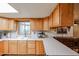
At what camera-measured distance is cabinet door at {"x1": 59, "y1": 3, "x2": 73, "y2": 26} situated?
193cm

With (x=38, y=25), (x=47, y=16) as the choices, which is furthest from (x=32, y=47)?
(x=47, y=16)

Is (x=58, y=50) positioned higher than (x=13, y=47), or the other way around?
(x=58, y=50)

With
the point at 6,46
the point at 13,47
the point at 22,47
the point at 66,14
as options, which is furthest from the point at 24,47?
the point at 66,14

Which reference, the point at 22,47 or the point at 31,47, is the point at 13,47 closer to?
the point at 22,47

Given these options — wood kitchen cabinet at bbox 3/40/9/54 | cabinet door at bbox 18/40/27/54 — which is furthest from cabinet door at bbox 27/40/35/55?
wood kitchen cabinet at bbox 3/40/9/54

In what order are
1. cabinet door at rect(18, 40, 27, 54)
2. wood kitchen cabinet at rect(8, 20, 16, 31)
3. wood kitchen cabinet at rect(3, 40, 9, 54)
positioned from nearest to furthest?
wood kitchen cabinet at rect(8, 20, 16, 31) < wood kitchen cabinet at rect(3, 40, 9, 54) < cabinet door at rect(18, 40, 27, 54)

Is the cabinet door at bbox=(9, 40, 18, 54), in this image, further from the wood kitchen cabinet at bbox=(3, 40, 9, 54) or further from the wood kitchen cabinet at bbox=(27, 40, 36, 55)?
the wood kitchen cabinet at bbox=(27, 40, 36, 55)

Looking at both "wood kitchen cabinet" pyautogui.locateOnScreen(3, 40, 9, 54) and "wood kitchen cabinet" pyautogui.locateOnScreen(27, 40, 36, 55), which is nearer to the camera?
"wood kitchen cabinet" pyautogui.locateOnScreen(3, 40, 9, 54)

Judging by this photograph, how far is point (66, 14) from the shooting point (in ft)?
6.35

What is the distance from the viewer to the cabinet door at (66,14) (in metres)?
1.93

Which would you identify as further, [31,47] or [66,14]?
[31,47]

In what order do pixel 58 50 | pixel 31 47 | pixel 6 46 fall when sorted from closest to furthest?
pixel 58 50 < pixel 6 46 < pixel 31 47

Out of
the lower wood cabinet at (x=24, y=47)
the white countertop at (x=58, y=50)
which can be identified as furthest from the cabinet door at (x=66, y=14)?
the lower wood cabinet at (x=24, y=47)

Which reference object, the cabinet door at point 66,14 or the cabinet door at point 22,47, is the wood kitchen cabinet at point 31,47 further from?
the cabinet door at point 66,14
